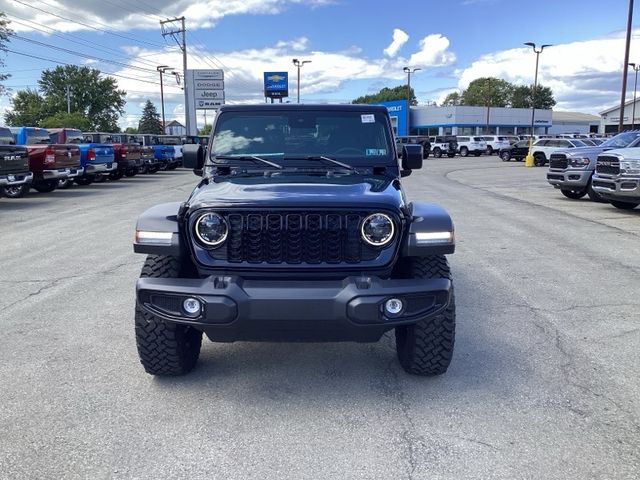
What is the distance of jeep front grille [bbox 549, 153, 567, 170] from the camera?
1592 centimetres

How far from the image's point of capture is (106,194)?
1761 centimetres

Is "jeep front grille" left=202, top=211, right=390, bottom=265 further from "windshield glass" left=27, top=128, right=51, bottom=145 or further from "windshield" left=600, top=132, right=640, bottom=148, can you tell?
"windshield glass" left=27, top=128, right=51, bottom=145

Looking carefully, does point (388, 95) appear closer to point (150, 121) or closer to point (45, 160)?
point (150, 121)

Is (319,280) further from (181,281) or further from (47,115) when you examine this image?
(47,115)

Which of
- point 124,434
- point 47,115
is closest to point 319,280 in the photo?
point 124,434

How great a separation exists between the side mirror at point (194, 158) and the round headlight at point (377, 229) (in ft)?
6.54

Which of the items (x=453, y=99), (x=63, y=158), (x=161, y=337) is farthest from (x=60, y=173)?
(x=453, y=99)

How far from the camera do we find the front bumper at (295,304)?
317 cm

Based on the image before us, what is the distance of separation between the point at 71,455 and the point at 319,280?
161cm

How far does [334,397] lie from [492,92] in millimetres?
128902

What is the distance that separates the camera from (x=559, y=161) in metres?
16.2

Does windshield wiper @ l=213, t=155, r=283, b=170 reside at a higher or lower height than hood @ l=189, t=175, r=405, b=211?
higher

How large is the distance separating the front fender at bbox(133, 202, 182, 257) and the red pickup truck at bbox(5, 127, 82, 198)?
1358 centimetres

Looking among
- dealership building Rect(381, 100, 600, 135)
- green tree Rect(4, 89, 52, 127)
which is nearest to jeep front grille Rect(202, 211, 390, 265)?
dealership building Rect(381, 100, 600, 135)
